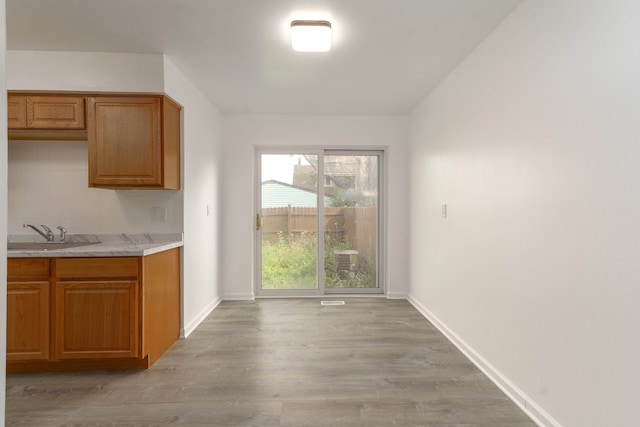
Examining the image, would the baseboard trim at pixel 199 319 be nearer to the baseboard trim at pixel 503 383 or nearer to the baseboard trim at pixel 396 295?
the baseboard trim at pixel 396 295

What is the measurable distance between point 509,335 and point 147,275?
99.4 inches

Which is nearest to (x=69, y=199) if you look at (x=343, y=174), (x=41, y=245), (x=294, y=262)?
(x=41, y=245)

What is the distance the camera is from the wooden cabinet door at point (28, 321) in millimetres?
2428

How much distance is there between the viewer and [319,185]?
4715 mm

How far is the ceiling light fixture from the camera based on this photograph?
2332 millimetres

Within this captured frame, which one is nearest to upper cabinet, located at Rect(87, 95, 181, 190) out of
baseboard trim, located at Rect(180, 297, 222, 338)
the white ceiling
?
the white ceiling

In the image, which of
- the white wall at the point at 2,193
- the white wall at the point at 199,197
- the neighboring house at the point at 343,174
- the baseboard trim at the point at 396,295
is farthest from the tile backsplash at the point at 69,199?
the baseboard trim at the point at 396,295

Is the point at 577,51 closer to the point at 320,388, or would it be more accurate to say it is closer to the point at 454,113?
the point at 454,113

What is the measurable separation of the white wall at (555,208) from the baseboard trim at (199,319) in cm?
245

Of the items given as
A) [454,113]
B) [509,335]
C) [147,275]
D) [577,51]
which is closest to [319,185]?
[454,113]

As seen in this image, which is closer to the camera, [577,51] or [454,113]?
[577,51]

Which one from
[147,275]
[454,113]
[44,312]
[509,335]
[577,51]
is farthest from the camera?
[454,113]

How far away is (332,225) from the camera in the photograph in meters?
4.78

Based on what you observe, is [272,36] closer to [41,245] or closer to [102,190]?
[102,190]
